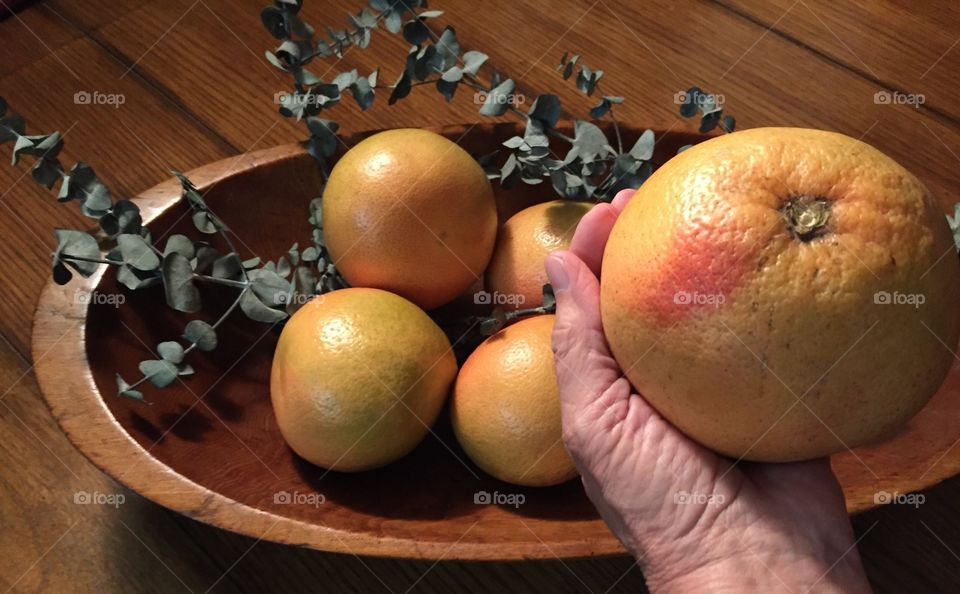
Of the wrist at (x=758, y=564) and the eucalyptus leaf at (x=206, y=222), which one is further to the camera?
the eucalyptus leaf at (x=206, y=222)

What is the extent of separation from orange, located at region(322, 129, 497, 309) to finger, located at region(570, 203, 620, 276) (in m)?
0.13

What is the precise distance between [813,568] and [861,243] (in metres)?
0.26

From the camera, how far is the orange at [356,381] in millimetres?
723

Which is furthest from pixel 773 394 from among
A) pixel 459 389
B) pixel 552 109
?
pixel 552 109

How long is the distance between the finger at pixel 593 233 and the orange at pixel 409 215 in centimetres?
13

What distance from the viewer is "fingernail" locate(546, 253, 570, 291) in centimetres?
69

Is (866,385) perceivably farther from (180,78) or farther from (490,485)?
(180,78)

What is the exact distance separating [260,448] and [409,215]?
25 centimetres

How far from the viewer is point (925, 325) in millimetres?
529

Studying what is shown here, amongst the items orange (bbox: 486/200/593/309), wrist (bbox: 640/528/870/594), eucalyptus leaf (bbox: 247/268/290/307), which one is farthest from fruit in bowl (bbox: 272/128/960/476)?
eucalyptus leaf (bbox: 247/268/290/307)

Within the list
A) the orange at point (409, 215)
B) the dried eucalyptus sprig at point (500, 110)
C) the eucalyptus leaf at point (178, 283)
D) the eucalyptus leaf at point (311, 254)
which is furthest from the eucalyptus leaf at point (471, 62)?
the eucalyptus leaf at point (178, 283)

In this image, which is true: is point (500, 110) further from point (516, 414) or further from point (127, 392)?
point (127, 392)

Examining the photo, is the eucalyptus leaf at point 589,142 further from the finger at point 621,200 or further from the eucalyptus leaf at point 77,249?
the eucalyptus leaf at point 77,249

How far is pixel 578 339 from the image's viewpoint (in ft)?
2.18
